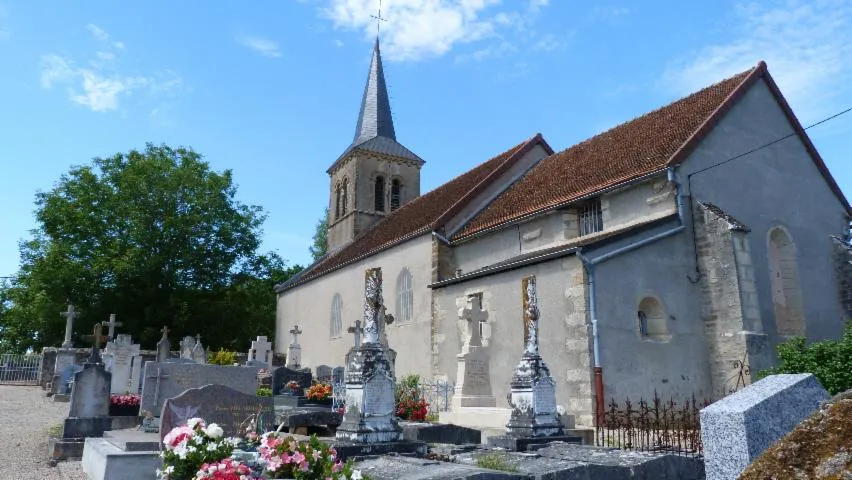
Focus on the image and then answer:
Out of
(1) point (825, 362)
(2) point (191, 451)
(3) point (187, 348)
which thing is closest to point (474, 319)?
(1) point (825, 362)

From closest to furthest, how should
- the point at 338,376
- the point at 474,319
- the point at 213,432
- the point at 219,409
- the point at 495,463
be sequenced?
the point at 213,432
the point at 495,463
the point at 219,409
the point at 474,319
the point at 338,376

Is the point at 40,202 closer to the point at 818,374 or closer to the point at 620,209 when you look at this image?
the point at 620,209

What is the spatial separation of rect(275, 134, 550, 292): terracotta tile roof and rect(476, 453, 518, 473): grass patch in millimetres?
13534

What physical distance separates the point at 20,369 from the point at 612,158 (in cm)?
2582

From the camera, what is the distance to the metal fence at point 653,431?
28.7 ft

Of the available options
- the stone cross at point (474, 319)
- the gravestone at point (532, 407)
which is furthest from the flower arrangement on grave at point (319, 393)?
the gravestone at point (532, 407)

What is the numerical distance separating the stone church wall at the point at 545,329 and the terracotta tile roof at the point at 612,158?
2.83 m

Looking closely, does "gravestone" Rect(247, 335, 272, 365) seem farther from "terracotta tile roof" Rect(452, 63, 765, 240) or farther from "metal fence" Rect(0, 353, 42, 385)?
"terracotta tile roof" Rect(452, 63, 765, 240)

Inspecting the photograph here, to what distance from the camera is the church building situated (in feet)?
45.4

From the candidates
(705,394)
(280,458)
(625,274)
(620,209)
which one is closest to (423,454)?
(280,458)

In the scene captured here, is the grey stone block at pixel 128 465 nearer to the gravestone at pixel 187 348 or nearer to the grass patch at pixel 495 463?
the grass patch at pixel 495 463

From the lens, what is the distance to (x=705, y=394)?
47.1ft

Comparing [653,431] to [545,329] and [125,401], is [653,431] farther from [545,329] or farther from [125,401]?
[125,401]

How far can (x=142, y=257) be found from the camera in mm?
32062
